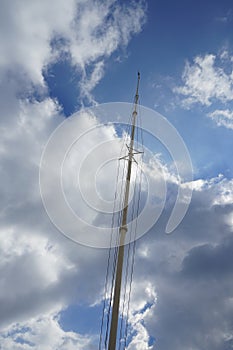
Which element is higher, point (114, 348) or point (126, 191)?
point (126, 191)

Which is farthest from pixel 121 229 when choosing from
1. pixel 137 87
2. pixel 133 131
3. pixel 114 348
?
pixel 137 87

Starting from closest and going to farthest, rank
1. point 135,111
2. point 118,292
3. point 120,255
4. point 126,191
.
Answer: point 118,292 < point 120,255 < point 126,191 < point 135,111

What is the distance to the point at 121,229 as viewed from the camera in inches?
2292

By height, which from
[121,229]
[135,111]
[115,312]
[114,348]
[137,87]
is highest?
[137,87]

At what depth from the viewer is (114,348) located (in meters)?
48.7

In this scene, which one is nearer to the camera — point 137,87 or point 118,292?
point 118,292

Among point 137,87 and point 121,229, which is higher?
point 137,87

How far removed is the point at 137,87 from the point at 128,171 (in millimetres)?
20930

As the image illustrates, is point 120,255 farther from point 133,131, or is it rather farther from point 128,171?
point 133,131

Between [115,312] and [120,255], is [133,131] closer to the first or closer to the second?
[120,255]

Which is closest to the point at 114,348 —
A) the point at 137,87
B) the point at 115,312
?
the point at 115,312

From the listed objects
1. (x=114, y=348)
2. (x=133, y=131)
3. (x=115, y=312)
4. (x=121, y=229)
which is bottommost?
(x=114, y=348)

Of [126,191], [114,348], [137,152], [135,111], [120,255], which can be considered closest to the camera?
[114,348]

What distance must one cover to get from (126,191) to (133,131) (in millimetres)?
14370
